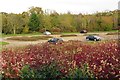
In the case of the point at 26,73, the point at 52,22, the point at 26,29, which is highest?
the point at 52,22

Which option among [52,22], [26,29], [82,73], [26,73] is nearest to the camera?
[82,73]

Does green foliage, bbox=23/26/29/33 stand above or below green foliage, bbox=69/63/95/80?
above

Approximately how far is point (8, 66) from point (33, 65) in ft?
1.49

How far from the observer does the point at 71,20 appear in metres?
31.5

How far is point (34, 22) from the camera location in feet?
106

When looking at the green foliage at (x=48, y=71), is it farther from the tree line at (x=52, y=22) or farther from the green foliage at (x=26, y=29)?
the green foliage at (x=26, y=29)

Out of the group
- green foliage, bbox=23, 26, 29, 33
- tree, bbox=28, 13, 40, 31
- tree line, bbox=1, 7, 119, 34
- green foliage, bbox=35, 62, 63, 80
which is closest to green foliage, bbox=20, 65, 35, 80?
green foliage, bbox=35, 62, 63, 80

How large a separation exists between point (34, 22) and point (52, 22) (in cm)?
231

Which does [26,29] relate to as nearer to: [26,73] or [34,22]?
[34,22]

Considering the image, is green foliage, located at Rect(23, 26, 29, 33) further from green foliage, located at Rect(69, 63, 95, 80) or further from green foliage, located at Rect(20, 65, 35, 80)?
green foliage, located at Rect(69, 63, 95, 80)

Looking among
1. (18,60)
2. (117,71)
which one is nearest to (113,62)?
(117,71)

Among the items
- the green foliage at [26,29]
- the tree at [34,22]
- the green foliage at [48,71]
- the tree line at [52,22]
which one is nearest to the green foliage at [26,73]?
the green foliage at [48,71]

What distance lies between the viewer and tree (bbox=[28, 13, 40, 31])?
32.0 meters

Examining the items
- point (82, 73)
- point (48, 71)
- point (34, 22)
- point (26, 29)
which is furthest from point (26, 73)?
point (26, 29)
